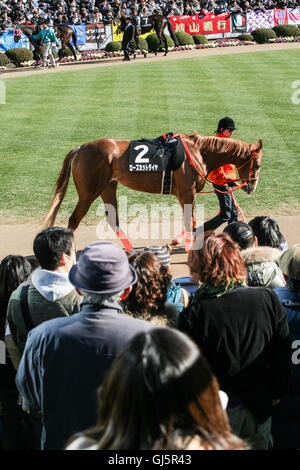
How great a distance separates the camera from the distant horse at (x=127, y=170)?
7051mm

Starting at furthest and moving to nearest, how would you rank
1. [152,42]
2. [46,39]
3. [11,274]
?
[152,42], [46,39], [11,274]

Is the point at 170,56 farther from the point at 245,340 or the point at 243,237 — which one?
the point at 245,340

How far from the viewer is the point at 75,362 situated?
7.23 feet

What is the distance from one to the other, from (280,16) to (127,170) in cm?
2835

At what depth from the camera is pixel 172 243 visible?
7.38 metres

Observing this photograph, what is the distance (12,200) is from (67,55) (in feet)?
60.3

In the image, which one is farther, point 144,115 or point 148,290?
point 144,115

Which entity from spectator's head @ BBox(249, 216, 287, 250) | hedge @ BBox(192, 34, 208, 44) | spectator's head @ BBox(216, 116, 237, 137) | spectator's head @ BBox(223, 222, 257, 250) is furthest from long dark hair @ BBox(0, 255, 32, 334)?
hedge @ BBox(192, 34, 208, 44)

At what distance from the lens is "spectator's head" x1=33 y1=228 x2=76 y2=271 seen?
3.32m

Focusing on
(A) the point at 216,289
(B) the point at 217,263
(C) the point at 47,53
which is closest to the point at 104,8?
(C) the point at 47,53

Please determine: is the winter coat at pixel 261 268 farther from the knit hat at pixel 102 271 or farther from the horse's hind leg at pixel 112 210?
the horse's hind leg at pixel 112 210

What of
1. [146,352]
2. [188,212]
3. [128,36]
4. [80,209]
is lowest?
[188,212]

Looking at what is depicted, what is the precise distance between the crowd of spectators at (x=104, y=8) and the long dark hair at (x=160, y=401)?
29.1 meters

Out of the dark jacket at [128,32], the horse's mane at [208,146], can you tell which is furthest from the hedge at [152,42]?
the horse's mane at [208,146]
